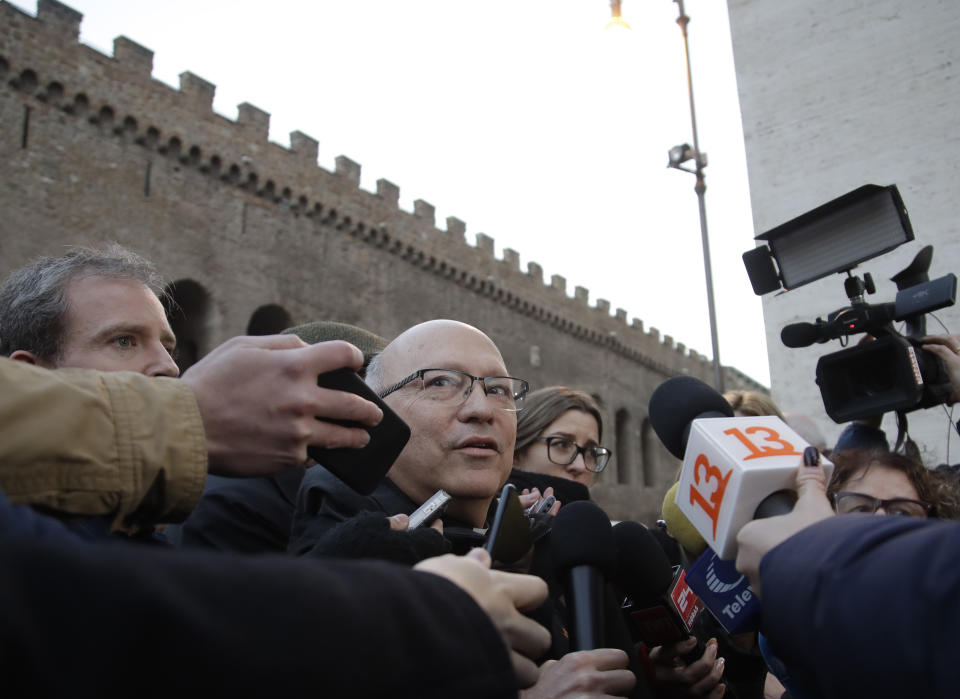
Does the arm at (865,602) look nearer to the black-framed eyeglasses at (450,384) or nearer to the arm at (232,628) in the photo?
the arm at (232,628)

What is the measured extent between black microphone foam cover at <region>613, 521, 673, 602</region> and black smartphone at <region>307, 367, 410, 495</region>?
68cm

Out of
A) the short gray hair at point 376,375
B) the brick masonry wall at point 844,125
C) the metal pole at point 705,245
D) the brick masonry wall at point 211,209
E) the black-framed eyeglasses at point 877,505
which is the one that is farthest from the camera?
the brick masonry wall at point 211,209

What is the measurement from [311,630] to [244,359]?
2.12 feet

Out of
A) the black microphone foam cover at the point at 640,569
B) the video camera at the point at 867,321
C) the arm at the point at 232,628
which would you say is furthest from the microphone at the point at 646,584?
the video camera at the point at 867,321

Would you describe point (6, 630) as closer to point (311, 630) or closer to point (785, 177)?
point (311, 630)

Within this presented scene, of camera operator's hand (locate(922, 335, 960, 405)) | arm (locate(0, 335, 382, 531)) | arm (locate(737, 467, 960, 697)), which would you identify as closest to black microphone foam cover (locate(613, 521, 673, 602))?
arm (locate(737, 467, 960, 697))

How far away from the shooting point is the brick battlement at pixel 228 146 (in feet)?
43.5

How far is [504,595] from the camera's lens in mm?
1061

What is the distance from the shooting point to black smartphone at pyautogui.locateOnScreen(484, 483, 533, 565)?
147 cm

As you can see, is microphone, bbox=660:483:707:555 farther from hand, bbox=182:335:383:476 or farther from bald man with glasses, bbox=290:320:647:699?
hand, bbox=182:335:383:476

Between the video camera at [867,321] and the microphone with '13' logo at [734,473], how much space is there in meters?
1.32

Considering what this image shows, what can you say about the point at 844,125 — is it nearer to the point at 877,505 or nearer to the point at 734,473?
the point at 877,505

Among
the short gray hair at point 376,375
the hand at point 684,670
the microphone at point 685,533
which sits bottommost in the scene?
the hand at point 684,670

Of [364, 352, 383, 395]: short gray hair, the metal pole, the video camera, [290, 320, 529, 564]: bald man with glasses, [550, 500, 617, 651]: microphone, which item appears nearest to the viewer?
[550, 500, 617, 651]: microphone
